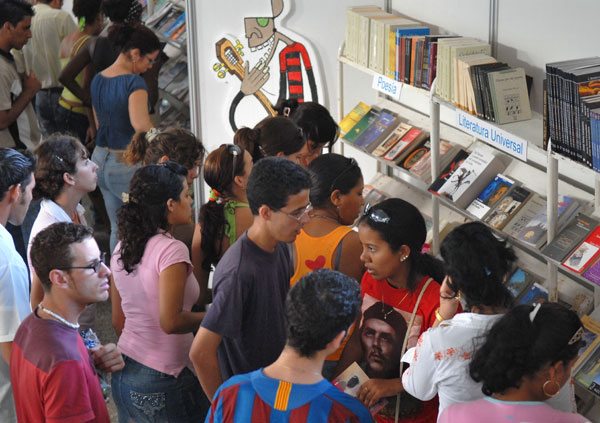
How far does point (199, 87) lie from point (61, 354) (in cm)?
371

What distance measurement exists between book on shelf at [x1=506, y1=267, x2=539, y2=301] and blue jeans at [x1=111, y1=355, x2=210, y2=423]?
5.52ft

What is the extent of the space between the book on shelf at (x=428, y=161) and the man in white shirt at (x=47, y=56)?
13.3ft

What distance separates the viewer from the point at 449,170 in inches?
156

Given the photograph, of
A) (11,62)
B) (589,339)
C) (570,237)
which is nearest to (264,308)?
(570,237)

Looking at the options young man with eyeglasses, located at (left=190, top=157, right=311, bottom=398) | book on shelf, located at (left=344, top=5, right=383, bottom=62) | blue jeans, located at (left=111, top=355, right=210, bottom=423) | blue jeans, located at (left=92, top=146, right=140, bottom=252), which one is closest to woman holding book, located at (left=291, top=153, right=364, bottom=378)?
young man with eyeglasses, located at (left=190, top=157, right=311, bottom=398)

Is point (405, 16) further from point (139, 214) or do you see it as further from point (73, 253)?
point (73, 253)

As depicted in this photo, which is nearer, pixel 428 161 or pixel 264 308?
pixel 264 308

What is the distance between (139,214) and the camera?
2.92 metres

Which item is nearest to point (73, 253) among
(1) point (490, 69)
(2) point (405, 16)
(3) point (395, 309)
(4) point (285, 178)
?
(4) point (285, 178)

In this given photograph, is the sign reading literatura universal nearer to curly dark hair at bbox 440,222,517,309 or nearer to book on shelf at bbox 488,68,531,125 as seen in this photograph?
book on shelf at bbox 488,68,531,125

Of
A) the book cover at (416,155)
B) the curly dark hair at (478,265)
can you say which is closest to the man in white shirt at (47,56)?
the book cover at (416,155)

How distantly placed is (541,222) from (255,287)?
160cm

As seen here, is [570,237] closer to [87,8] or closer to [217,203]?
[217,203]

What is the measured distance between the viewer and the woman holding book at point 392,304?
2.59 meters
